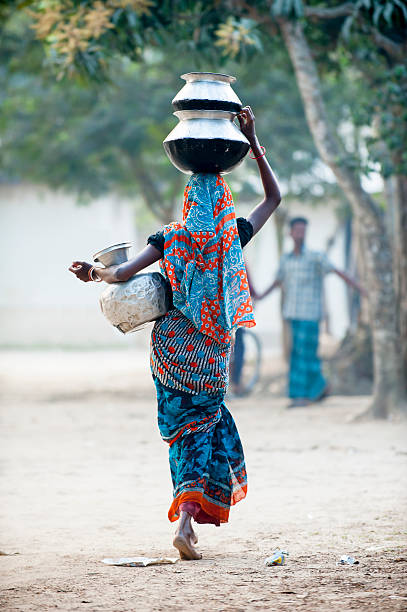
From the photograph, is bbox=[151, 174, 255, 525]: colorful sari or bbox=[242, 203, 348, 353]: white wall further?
bbox=[242, 203, 348, 353]: white wall

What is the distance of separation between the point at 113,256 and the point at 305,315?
6611 mm

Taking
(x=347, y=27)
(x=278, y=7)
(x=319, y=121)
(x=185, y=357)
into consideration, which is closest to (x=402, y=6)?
(x=347, y=27)

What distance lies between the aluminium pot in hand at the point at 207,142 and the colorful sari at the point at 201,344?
10cm

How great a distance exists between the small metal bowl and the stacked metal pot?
52 cm

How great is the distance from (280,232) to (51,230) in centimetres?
1450

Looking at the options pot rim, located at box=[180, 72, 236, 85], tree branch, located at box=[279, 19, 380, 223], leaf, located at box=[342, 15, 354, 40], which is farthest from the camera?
tree branch, located at box=[279, 19, 380, 223]

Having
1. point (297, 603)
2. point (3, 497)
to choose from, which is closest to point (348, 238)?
point (3, 497)

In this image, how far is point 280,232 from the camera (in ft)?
53.1

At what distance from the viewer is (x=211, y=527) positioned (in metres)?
5.01

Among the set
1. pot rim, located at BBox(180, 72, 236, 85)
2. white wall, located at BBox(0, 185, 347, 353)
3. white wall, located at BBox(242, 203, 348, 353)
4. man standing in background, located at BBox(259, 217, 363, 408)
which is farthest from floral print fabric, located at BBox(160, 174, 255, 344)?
white wall, located at BBox(242, 203, 348, 353)

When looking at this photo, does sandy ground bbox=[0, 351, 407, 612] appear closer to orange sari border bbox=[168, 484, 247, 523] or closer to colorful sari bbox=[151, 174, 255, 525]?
orange sari border bbox=[168, 484, 247, 523]

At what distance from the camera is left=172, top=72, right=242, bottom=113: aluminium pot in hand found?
416 centimetres

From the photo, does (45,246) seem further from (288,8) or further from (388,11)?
(388,11)

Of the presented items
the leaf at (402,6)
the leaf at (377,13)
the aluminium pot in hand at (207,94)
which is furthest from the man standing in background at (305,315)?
the aluminium pot in hand at (207,94)
